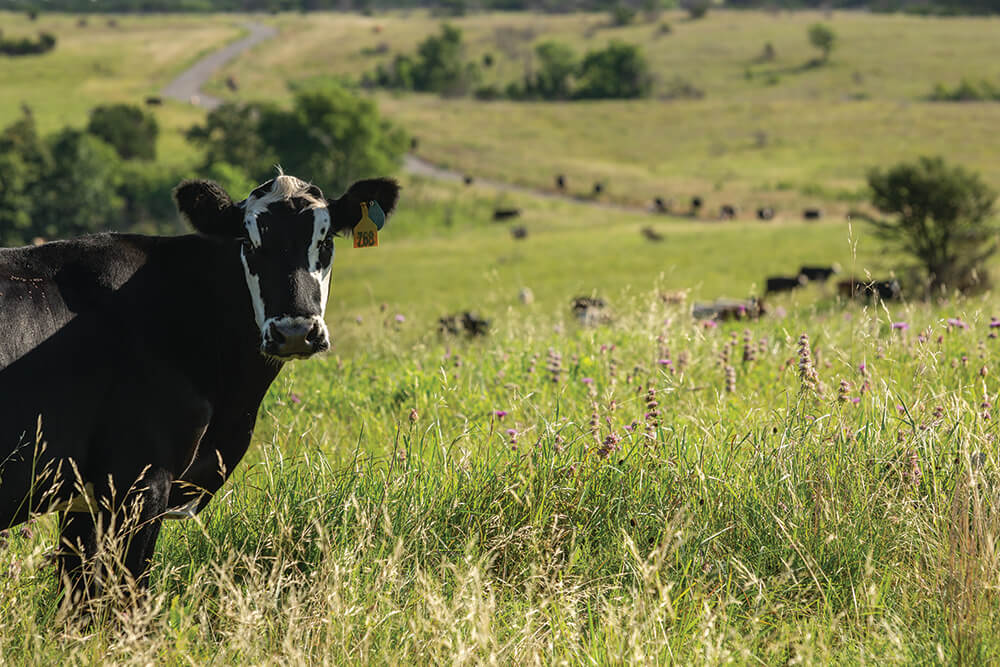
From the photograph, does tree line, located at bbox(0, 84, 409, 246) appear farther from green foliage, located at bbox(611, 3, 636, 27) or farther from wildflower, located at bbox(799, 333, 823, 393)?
green foliage, located at bbox(611, 3, 636, 27)

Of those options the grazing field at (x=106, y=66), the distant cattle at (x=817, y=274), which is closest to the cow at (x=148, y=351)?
the distant cattle at (x=817, y=274)

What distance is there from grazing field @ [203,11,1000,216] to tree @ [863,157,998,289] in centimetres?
3089

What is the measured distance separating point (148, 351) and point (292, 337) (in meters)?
0.68

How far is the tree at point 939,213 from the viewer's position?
25.6 metres

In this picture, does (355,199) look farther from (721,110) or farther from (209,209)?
(721,110)

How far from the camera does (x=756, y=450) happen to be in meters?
4.85

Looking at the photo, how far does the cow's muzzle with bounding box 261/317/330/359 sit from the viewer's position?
4.53m

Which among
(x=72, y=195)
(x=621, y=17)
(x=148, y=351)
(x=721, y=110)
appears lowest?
(x=72, y=195)

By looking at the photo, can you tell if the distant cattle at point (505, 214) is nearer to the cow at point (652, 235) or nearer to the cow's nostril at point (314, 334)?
the cow at point (652, 235)

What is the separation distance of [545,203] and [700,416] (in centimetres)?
5865

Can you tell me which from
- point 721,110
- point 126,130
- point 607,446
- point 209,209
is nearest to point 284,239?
point 209,209

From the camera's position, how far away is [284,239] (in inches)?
189

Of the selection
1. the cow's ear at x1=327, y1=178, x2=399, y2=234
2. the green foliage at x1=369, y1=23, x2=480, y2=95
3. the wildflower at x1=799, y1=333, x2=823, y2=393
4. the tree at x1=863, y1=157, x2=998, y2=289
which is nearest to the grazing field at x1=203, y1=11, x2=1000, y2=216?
the green foliage at x1=369, y1=23, x2=480, y2=95

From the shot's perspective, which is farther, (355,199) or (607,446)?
(355,199)
